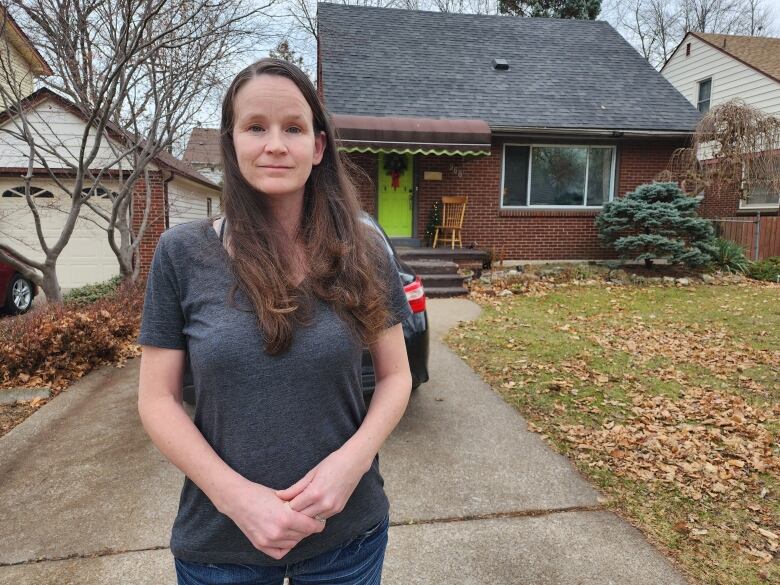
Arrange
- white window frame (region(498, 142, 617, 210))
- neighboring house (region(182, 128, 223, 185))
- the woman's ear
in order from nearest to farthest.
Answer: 1. the woman's ear
2. neighboring house (region(182, 128, 223, 185))
3. white window frame (region(498, 142, 617, 210))

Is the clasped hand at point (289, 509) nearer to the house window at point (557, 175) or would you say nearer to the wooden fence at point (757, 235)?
the house window at point (557, 175)

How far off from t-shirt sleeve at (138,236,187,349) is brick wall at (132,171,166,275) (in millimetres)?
10342

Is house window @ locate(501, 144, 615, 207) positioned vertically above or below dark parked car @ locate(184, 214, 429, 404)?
above

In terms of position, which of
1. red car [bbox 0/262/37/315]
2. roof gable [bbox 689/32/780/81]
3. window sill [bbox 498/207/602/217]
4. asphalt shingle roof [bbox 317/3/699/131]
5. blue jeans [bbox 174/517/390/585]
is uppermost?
roof gable [bbox 689/32/780/81]

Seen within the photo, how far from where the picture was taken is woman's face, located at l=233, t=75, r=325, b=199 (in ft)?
3.83

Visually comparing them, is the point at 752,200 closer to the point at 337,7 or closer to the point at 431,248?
the point at 431,248

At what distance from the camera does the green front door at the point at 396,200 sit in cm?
1159

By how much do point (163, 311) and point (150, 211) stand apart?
10684mm

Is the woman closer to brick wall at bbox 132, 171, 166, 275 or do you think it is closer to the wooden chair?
the wooden chair

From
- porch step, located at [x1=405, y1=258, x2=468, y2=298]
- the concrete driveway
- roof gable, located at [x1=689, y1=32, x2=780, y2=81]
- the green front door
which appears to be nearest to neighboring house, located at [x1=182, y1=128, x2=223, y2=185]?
the concrete driveway

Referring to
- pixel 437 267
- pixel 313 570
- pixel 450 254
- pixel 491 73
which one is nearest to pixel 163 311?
pixel 313 570

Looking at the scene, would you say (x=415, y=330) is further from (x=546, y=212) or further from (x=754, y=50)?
(x=754, y=50)

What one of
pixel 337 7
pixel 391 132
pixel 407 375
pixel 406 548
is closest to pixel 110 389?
pixel 406 548

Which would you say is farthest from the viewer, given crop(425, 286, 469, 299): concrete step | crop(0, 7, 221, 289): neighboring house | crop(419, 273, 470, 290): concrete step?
crop(0, 7, 221, 289): neighboring house
